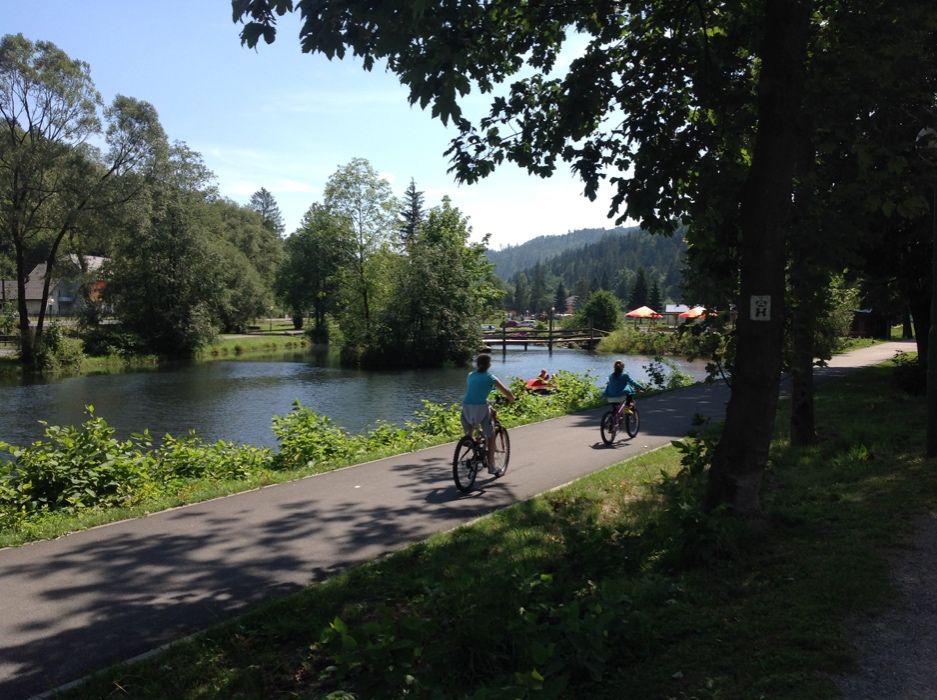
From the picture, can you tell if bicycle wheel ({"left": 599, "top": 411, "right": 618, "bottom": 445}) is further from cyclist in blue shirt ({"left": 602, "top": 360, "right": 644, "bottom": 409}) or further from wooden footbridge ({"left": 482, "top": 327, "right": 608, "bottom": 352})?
wooden footbridge ({"left": 482, "top": 327, "right": 608, "bottom": 352})

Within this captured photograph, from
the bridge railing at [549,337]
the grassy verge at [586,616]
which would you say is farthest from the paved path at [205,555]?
the bridge railing at [549,337]

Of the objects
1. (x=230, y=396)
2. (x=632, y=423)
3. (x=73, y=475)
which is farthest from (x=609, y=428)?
(x=230, y=396)

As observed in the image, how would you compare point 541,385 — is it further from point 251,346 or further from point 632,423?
point 251,346

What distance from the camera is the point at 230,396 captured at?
28516 mm

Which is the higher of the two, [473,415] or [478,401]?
[478,401]

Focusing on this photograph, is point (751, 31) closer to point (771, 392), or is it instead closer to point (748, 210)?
point (748, 210)

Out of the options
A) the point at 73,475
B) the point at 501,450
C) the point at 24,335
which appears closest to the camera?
the point at 73,475

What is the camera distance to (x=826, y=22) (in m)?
7.57

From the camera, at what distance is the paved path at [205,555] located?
4770 mm

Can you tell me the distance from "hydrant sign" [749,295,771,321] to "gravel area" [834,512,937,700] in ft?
6.11

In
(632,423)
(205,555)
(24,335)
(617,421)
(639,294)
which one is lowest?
(205,555)

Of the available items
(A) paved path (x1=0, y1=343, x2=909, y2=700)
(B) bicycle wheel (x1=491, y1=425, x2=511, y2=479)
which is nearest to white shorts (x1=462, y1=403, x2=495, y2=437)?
(B) bicycle wheel (x1=491, y1=425, x2=511, y2=479)

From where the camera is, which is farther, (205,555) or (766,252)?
(205,555)

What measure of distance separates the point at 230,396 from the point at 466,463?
21598mm
